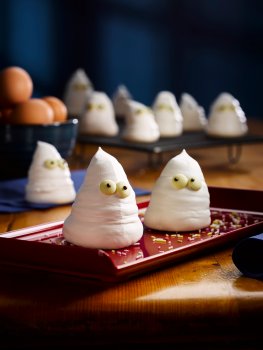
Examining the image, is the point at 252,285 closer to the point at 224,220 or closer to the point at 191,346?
the point at 191,346

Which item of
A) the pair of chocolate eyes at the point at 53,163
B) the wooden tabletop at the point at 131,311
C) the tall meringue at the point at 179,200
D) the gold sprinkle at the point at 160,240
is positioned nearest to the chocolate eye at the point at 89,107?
the pair of chocolate eyes at the point at 53,163

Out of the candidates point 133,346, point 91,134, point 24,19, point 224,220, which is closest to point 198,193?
point 224,220

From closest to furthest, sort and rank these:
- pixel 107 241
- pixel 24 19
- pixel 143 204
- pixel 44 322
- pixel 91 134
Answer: pixel 44 322, pixel 107 241, pixel 143 204, pixel 91 134, pixel 24 19

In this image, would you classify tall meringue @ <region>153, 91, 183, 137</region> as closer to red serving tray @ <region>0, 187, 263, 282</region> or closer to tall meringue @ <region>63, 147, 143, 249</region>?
red serving tray @ <region>0, 187, 263, 282</region>

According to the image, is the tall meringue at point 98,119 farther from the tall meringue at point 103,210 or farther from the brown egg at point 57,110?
the tall meringue at point 103,210

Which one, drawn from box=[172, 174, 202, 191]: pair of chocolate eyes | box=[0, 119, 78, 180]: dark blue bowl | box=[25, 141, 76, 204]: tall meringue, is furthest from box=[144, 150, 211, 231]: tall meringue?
box=[0, 119, 78, 180]: dark blue bowl
